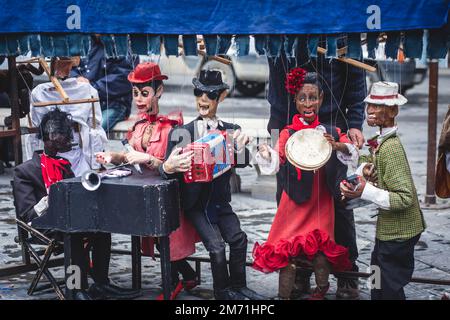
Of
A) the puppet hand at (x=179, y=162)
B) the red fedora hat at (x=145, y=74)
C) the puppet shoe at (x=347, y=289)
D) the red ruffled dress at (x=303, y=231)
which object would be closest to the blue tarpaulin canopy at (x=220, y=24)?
the red fedora hat at (x=145, y=74)

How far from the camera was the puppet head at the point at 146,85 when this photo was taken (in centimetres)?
639

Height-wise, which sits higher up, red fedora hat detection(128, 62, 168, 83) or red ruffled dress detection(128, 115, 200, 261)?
red fedora hat detection(128, 62, 168, 83)

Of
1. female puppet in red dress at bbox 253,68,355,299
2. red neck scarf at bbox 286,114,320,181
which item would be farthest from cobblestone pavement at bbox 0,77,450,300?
red neck scarf at bbox 286,114,320,181

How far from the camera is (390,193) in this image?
5688mm

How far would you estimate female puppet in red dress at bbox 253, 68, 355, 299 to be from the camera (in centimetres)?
617

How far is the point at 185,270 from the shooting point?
6594mm

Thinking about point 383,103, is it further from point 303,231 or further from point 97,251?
point 97,251

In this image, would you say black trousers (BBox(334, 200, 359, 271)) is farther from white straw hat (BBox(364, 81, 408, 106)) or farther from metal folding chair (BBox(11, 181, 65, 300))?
metal folding chair (BBox(11, 181, 65, 300))

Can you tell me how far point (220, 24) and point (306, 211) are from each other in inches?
58.1

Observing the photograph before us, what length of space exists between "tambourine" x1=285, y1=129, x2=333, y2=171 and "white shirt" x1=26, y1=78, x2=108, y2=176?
9.42 ft

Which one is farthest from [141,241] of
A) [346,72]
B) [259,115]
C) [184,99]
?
[184,99]

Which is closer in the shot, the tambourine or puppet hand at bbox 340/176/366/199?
puppet hand at bbox 340/176/366/199

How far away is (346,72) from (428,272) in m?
1.80

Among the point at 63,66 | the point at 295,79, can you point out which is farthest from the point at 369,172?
the point at 63,66
